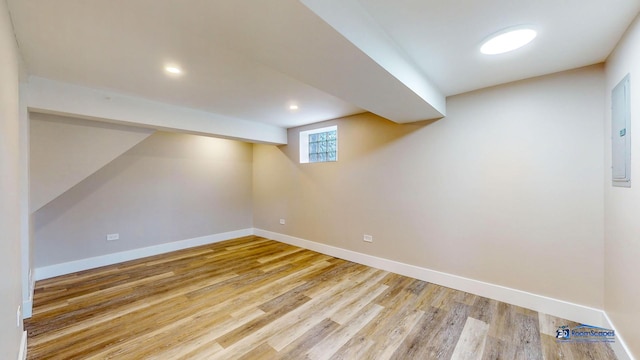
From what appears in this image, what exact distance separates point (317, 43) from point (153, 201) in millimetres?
4230

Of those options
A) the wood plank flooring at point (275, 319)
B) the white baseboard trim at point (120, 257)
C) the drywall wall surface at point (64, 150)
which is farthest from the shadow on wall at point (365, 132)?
the white baseboard trim at point (120, 257)

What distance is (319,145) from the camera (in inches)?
178

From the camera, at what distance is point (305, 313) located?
2383mm

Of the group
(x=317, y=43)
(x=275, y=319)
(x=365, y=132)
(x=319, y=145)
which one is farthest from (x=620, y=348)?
(x=319, y=145)

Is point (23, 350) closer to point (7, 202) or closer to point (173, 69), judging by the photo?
point (7, 202)

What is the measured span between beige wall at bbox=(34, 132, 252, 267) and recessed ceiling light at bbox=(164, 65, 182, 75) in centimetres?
238

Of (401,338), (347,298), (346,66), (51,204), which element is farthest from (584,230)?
(51,204)

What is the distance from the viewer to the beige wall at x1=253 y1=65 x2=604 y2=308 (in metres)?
2.19

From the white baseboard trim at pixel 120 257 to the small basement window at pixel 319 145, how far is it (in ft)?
8.27

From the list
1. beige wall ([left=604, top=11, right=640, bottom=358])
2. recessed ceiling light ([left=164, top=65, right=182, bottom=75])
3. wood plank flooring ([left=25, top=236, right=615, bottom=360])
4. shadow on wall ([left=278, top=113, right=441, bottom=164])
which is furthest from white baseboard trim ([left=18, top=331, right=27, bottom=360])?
beige wall ([left=604, top=11, right=640, bottom=358])

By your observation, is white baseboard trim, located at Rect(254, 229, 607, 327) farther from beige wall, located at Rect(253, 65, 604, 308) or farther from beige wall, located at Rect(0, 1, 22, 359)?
beige wall, located at Rect(0, 1, 22, 359)

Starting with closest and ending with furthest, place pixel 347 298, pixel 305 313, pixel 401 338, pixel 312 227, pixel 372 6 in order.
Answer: pixel 372 6 → pixel 401 338 → pixel 305 313 → pixel 347 298 → pixel 312 227

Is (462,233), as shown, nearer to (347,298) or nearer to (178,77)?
(347,298)

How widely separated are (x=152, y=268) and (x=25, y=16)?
3.17 m
